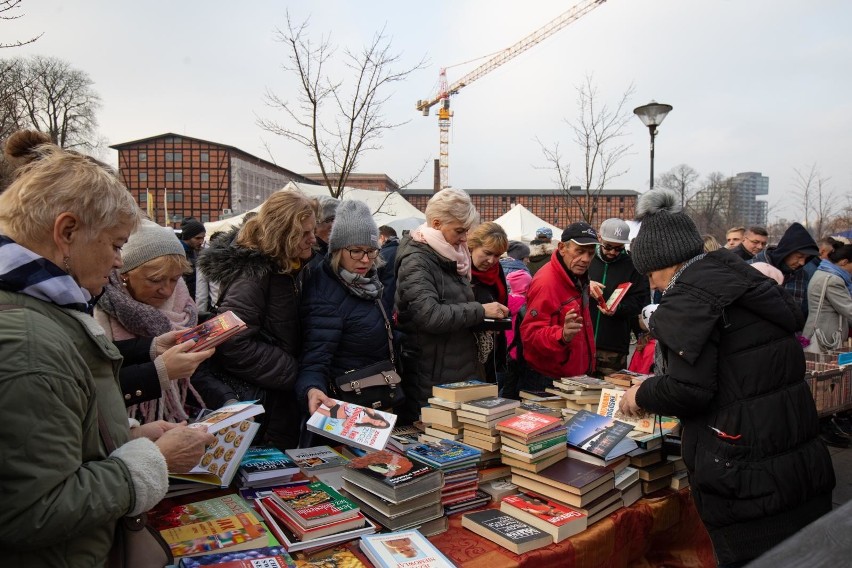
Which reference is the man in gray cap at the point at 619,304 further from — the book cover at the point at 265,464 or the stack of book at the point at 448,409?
the book cover at the point at 265,464

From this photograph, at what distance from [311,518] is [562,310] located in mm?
2254

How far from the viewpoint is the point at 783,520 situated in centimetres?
188

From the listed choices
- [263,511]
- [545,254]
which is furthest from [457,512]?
[545,254]

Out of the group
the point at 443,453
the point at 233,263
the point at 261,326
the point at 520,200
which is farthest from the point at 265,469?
the point at 520,200

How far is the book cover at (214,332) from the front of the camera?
203 centimetres

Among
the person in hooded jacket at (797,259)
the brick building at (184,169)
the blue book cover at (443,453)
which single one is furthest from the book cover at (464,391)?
the brick building at (184,169)

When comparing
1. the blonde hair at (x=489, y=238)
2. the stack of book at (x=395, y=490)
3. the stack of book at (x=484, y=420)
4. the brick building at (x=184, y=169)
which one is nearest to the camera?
the stack of book at (x=395, y=490)

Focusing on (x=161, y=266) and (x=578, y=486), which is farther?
(x=161, y=266)

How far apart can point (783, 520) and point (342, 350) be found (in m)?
1.93

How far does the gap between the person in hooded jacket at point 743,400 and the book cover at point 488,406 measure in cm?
61

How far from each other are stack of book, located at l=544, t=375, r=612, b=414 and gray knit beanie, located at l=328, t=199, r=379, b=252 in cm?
120

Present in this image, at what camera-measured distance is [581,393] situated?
271 centimetres

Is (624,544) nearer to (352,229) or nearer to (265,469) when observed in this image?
(265,469)

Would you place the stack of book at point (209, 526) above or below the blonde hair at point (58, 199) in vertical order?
below
